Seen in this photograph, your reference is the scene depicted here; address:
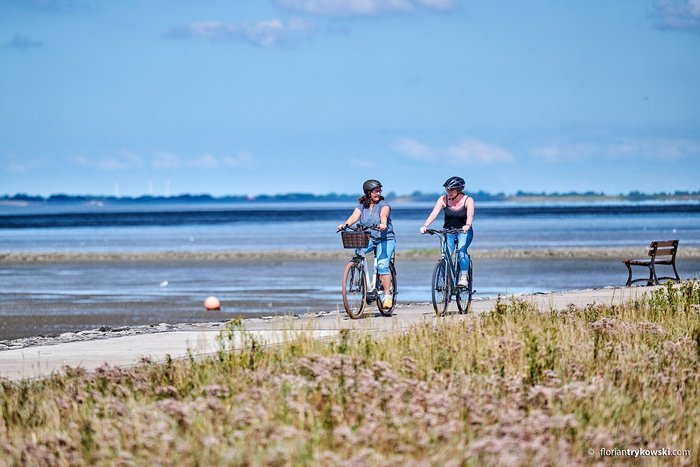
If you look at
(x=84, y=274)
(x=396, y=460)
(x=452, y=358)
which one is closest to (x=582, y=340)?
(x=452, y=358)

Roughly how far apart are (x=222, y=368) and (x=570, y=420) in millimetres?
4045

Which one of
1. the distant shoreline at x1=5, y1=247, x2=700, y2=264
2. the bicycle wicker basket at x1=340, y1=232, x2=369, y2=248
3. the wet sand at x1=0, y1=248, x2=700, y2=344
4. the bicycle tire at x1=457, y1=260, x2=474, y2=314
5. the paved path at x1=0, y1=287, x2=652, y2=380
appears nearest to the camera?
the paved path at x1=0, y1=287, x2=652, y2=380

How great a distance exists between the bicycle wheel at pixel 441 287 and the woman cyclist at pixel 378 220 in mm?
712

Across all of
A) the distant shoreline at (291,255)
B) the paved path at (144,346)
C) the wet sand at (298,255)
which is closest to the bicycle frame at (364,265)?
the paved path at (144,346)

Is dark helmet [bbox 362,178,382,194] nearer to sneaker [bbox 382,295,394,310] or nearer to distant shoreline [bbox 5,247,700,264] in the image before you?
sneaker [bbox 382,295,394,310]

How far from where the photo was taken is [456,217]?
16781 mm

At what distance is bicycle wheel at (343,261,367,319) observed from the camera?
16719 mm

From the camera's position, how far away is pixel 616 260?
4459 centimetres

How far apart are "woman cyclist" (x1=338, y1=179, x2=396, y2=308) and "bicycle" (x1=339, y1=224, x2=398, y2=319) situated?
0.09 meters

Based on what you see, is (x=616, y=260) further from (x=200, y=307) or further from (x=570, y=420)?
(x=570, y=420)

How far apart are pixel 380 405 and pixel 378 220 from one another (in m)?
7.73

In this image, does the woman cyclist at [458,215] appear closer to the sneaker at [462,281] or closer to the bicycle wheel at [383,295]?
the sneaker at [462,281]

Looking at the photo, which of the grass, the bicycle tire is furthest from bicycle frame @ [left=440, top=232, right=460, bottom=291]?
the grass

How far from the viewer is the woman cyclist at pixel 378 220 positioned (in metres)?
16.6
